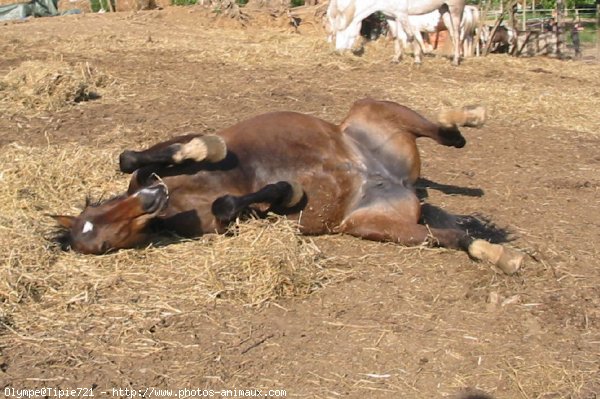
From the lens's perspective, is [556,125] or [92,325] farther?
[556,125]

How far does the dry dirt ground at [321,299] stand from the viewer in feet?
11.1

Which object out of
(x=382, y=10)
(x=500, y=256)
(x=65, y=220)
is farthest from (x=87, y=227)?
(x=382, y=10)

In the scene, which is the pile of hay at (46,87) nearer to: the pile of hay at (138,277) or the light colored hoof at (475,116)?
the pile of hay at (138,277)

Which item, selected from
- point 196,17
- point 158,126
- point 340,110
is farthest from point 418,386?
point 196,17

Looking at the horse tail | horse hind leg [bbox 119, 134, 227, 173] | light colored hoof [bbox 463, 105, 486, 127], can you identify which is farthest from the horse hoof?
light colored hoof [bbox 463, 105, 486, 127]

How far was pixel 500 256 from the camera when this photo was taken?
4.36 m

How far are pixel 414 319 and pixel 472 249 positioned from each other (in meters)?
0.74

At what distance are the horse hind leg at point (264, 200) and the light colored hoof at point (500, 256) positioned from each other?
105 centimetres

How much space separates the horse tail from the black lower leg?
1379 mm

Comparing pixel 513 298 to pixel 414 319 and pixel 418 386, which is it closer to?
pixel 414 319

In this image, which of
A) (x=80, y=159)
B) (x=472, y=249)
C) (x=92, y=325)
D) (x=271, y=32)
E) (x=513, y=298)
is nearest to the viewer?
(x=92, y=325)

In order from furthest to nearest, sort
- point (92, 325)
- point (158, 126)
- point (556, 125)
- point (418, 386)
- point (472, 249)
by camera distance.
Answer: point (556, 125)
point (158, 126)
point (472, 249)
point (92, 325)
point (418, 386)

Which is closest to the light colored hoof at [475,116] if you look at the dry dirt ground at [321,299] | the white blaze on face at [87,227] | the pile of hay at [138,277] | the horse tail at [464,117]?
the horse tail at [464,117]

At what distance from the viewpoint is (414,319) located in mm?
3922
